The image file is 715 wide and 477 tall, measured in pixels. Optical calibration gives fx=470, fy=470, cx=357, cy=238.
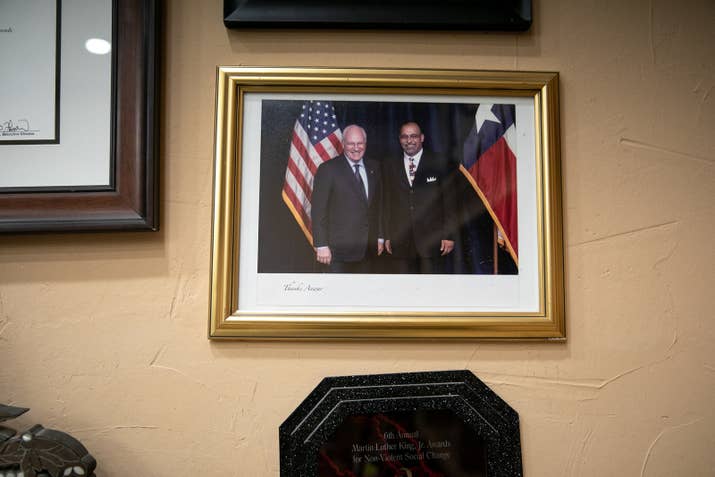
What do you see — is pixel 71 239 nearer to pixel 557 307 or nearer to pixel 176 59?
pixel 176 59

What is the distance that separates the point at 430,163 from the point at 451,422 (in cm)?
39

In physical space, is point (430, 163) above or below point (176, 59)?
below

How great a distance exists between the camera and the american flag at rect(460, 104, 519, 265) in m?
0.73

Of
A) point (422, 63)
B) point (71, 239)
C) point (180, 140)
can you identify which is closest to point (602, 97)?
point (422, 63)

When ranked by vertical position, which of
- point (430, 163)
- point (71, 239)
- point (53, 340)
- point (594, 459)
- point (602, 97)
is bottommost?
point (594, 459)

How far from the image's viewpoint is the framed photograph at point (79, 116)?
701 millimetres

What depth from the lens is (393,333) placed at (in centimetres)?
70

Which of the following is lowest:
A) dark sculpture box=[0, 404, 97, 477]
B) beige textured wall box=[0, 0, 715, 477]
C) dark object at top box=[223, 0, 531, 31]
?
dark sculpture box=[0, 404, 97, 477]

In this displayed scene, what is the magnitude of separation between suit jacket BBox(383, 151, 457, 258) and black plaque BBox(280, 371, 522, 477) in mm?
207

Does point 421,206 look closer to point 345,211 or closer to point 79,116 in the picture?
point 345,211

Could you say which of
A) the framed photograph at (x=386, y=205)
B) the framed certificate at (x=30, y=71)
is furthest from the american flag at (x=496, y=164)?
the framed certificate at (x=30, y=71)

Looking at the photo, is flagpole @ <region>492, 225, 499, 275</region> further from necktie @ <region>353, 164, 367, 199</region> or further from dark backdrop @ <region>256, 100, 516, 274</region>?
necktie @ <region>353, 164, 367, 199</region>
